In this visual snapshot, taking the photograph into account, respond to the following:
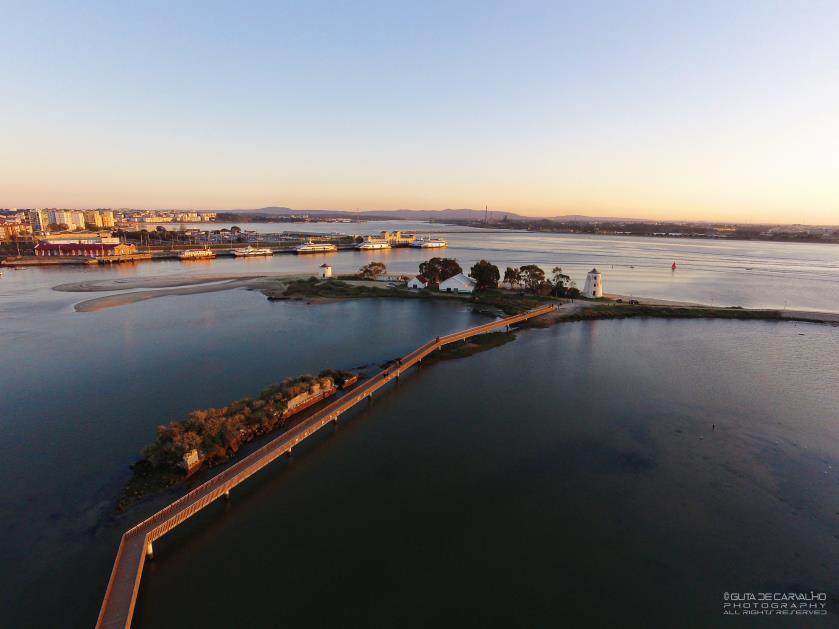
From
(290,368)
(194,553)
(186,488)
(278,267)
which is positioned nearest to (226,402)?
(290,368)

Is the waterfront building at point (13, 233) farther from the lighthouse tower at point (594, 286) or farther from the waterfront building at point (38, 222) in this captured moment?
the lighthouse tower at point (594, 286)

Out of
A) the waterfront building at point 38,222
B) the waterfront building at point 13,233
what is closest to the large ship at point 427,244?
the waterfront building at point 13,233

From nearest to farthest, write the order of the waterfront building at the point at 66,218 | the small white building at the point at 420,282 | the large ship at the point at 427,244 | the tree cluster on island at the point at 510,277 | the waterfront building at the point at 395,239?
the tree cluster on island at the point at 510,277, the small white building at the point at 420,282, the large ship at the point at 427,244, the waterfront building at the point at 395,239, the waterfront building at the point at 66,218

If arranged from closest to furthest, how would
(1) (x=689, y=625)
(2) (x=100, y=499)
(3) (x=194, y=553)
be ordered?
(1) (x=689, y=625) → (3) (x=194, y=553) → (2) (x=100, y=499)

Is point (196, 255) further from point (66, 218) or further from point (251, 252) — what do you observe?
point (66, 218)

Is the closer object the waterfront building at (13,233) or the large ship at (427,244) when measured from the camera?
the waterfront building at (13,233)

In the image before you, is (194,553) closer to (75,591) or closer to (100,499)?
(75,591)
